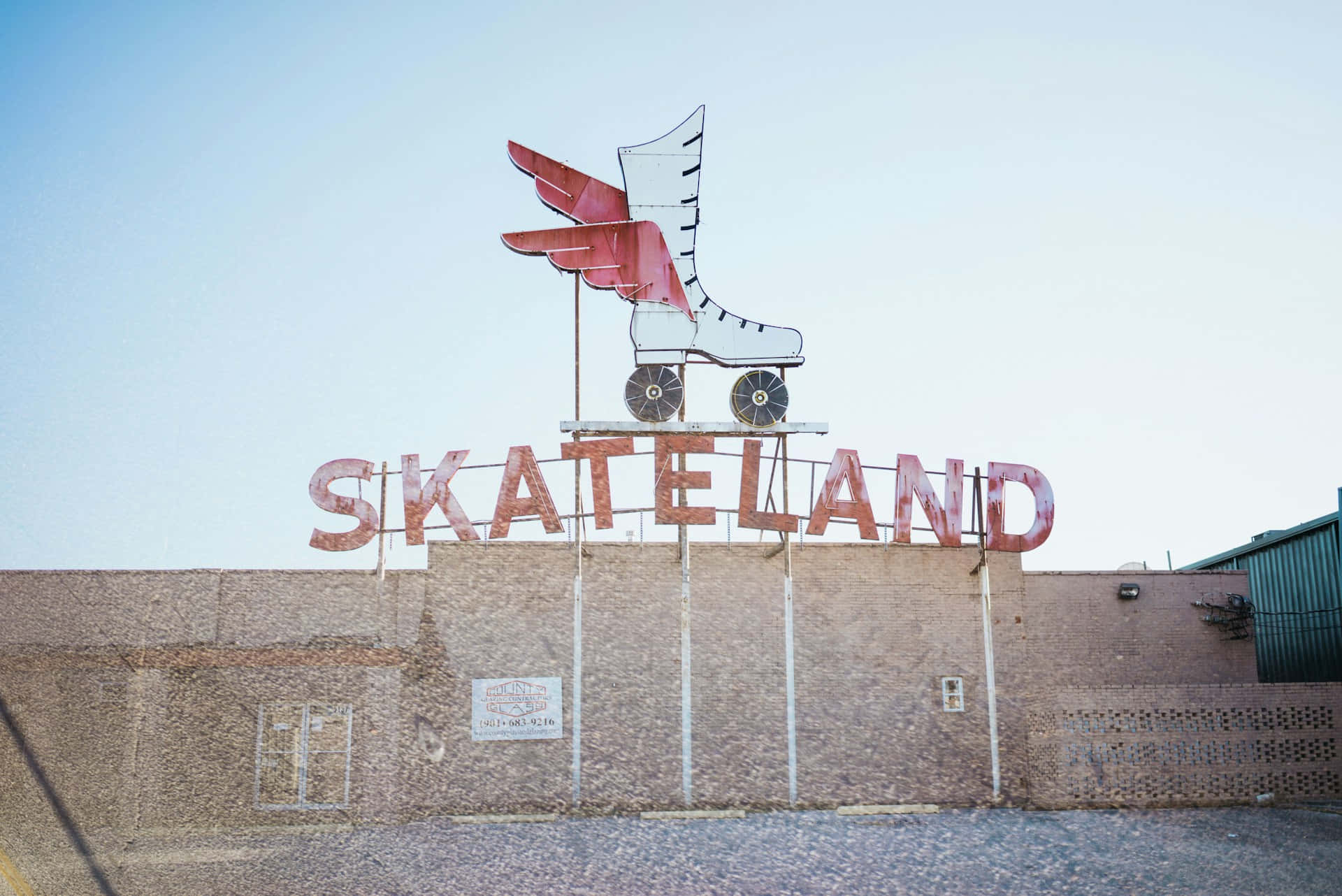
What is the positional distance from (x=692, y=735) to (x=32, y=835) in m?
12.0

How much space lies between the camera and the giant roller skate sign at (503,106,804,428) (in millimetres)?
25453

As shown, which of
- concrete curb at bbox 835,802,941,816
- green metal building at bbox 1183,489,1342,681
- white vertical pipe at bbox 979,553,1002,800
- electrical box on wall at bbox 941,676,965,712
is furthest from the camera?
green metal building at bbox 1183,489,1342,681

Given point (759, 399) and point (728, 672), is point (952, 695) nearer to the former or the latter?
point (728, 672)

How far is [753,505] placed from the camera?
2398 centimetres

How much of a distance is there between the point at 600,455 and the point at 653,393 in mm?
1813

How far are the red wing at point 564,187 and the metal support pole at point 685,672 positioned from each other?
5.92 meters

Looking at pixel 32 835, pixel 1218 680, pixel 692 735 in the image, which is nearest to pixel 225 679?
pixel 32 835

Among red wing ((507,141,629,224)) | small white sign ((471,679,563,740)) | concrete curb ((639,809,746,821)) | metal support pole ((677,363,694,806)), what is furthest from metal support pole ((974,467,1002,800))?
red wing ((507,141,629,224))

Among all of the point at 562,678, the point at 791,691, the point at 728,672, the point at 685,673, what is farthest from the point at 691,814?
the point at 562,678

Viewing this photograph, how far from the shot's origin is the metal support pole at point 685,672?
22.8m

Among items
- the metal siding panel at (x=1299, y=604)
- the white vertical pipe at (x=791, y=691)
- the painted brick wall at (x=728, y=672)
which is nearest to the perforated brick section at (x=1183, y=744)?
the painted brick wall at (x=728, y=672)

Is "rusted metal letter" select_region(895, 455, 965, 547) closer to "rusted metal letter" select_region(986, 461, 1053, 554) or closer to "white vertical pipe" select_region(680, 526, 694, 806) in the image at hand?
"rusted metal letter" select_region(986, 461, 1053, 554)

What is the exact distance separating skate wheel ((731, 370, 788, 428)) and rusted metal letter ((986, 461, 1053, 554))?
4587 millimetres

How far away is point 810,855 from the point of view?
18.7 m
